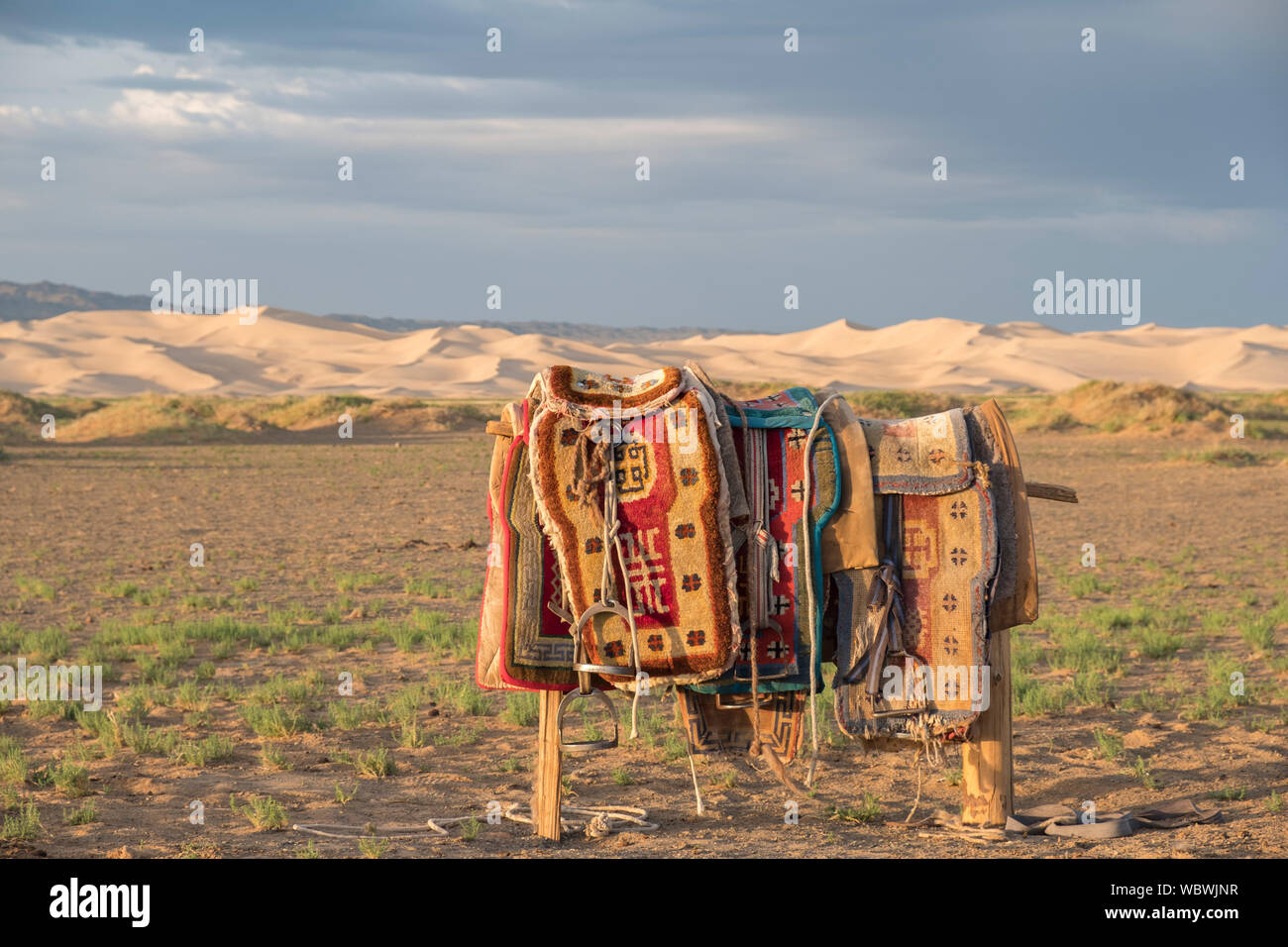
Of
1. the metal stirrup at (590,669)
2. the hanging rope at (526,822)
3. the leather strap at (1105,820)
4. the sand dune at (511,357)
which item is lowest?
the hanging rope at (526,822)

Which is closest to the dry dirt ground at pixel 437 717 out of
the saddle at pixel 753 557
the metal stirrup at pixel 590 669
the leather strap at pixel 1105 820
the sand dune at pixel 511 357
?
the leather strap at pixel 1105 820

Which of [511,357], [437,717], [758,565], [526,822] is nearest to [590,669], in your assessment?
[758,565]

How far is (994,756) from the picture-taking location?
14.6ft

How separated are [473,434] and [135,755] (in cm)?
3219

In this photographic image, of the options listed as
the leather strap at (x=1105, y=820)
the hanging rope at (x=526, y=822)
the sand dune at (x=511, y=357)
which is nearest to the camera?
the leather strap at (x=1105, y=820)

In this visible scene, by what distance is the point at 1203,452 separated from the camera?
964 inches

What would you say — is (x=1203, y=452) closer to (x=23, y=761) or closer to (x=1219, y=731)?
(x=1219, y=731)

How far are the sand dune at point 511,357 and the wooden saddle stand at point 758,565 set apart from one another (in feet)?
312

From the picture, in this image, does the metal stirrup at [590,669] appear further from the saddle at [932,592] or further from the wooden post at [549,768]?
the saddle at [932,592]

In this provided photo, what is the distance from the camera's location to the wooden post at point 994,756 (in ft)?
14.5

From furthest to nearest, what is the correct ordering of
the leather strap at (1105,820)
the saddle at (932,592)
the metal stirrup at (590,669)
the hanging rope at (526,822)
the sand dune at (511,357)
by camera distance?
1. the sand dune at (511,357)
2. the hanging rope at (526,822)
3. the leather strap at (1105,820)
4. the saddle at (932,592)
5. the metal stirrup at (590,669)

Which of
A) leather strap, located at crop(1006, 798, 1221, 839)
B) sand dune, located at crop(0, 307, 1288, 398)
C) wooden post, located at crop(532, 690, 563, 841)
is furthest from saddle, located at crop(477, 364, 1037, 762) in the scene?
sand dune, located at crop(0, 307, 1288, 398)

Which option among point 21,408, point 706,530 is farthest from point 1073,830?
point 21,408

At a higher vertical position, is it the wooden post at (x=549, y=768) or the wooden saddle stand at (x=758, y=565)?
the wooden saddle stand at (x=758, y=565)
